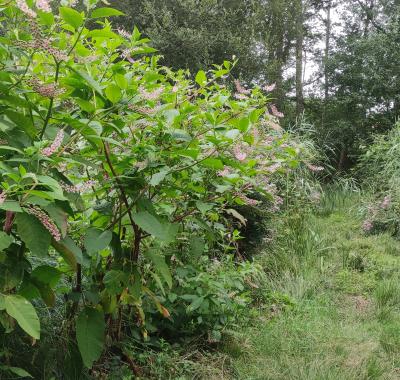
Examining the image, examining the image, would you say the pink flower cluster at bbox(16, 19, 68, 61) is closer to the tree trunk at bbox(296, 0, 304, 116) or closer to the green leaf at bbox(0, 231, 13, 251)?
the green leaf at bbox(0, 231, 13, 251)

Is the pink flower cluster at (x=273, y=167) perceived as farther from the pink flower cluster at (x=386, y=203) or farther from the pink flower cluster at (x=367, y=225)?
the pink flower cluster at (x=386, y=203)

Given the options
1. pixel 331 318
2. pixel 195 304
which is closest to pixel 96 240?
pixel 195 304

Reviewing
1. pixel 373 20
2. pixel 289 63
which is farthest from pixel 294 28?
pixel 373 20

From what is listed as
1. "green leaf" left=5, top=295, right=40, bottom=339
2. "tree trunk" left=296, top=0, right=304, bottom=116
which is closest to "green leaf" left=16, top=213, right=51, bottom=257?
"green leaf" left=5, top=295, right=40, bottom=339

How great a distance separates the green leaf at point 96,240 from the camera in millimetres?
1524

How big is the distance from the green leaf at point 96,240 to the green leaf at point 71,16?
683 mm

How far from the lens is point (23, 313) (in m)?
1.20

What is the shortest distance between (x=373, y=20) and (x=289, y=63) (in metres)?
3.09

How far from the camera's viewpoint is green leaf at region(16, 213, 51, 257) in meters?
1.22

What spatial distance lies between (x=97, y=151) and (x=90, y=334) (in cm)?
65

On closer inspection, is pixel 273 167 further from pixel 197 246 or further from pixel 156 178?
pixel 156 178

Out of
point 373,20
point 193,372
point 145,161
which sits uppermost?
point 373,20

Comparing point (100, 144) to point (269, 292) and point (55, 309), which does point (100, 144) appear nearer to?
point (55, 309)

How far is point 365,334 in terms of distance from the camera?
3.04 m
